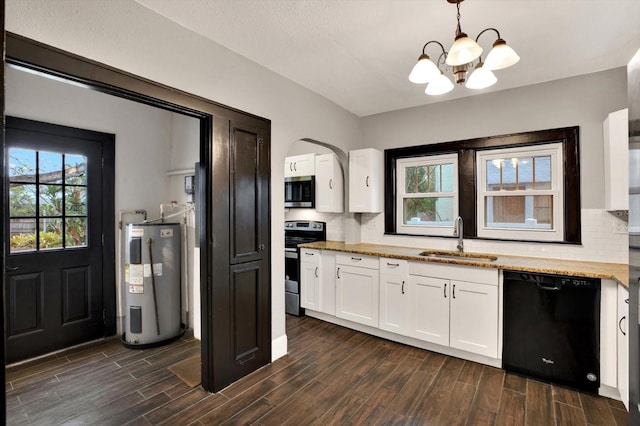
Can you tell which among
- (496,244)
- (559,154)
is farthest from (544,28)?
(496,244)

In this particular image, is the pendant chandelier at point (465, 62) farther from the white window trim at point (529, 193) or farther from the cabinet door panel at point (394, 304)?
the cabinet door panel at point (394, 304)

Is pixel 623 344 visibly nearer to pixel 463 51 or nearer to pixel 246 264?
pixel 463 51

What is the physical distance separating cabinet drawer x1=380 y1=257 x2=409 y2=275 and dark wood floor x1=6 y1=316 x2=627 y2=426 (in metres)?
0.80

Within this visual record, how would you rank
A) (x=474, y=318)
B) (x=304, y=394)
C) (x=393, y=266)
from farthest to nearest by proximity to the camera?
(x=393, y=266) < (x=474, y=318) < (x=304, y=394)

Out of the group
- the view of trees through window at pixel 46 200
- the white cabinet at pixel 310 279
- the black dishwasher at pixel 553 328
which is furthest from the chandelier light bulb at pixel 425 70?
the view of trees through window at pixel 46 200

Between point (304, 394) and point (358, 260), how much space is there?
1.55 m

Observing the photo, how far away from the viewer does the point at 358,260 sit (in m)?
3.58

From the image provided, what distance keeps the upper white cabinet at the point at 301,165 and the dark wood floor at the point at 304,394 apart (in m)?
2.39

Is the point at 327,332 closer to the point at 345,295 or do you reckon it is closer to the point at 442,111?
the point at 345,295

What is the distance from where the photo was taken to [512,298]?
8.89 feet

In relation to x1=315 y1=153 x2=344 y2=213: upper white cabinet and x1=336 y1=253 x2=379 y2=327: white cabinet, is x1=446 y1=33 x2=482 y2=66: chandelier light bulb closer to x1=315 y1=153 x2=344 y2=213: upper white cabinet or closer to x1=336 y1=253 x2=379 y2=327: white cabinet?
x1=336 y1=253 x2=379 y2=327: white cabinet

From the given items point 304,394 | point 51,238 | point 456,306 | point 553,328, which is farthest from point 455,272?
point 51,238

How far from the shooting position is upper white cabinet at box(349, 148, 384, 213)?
3.95 metres

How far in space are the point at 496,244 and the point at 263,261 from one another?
246cm
